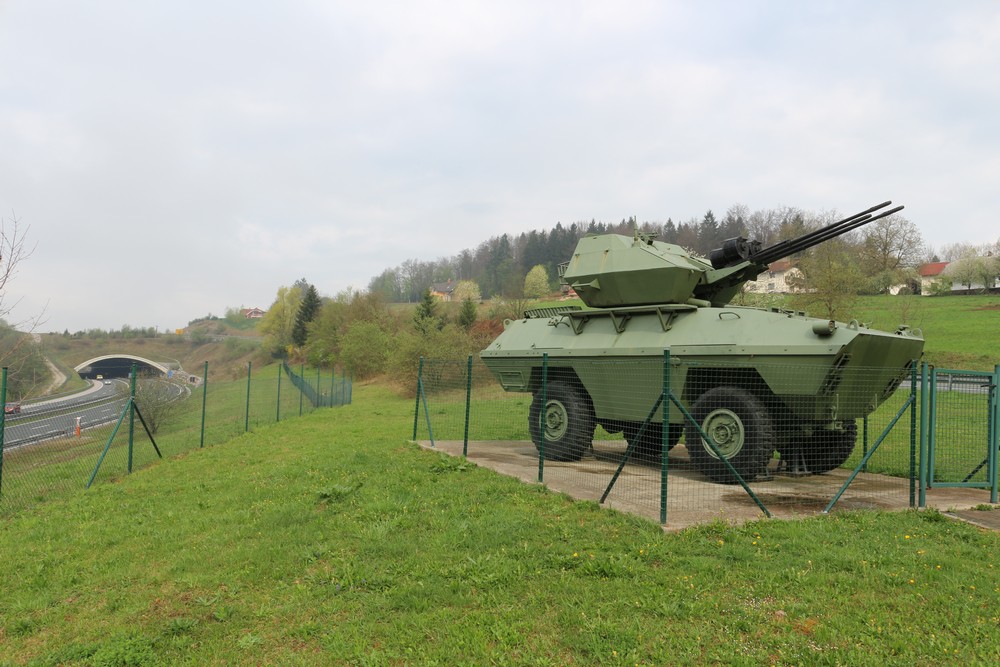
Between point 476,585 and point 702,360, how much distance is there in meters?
5.19

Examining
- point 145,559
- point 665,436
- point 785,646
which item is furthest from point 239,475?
point 785,646

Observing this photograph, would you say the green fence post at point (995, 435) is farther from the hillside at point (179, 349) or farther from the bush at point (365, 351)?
the hillside at point (179, 349)

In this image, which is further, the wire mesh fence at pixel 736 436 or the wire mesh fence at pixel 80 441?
the wire mesh fence at pixel 80 441

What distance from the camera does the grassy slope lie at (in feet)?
12.4

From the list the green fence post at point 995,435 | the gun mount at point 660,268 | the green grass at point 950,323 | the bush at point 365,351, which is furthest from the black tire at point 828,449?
the bush at point 365,351

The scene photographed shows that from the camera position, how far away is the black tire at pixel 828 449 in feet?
31.2

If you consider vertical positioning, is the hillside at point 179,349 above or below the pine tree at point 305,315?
below

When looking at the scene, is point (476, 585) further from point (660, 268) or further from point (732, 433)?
point (660, 268)

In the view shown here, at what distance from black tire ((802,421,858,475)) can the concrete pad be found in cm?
18

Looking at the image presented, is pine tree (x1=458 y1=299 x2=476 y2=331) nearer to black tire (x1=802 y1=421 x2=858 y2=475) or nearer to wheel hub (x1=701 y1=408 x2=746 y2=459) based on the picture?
black tire (x1=802 y1=421 x2=858 y2=475)

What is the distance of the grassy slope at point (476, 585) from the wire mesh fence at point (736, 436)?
91 centimetres

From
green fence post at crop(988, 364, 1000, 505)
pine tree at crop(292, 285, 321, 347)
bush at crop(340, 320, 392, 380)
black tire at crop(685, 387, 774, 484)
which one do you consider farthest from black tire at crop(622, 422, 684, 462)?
pine tree at crop(292, 285, 321, 347)

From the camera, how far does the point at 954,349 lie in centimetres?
3175

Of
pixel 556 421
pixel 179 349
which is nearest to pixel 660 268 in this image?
pixel 556 421
